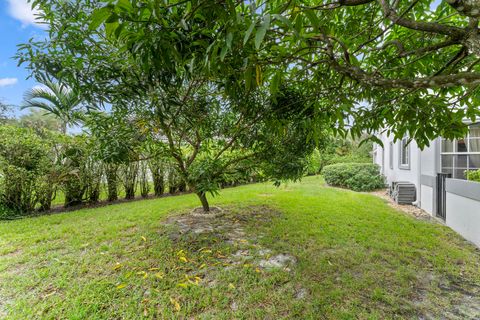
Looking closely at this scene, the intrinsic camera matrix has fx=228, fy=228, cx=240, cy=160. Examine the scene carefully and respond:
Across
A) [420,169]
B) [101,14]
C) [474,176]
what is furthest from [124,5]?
[420,169]

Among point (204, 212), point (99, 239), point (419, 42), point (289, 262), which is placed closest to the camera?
point (419, 42)

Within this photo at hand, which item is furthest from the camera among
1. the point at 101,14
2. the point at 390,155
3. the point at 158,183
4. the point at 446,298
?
the point at 390,155

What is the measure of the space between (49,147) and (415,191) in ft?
32.3

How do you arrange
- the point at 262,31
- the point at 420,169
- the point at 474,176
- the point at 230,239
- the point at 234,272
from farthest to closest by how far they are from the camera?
the point at 420,169
the point at 474,176
the point at 230,239
the point at 234,272
the point at 262,31

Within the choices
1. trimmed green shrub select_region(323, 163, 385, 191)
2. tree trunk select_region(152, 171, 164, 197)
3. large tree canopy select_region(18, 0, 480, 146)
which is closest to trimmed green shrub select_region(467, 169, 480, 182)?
large tree canopy select_region(18, 0, 480, 146)

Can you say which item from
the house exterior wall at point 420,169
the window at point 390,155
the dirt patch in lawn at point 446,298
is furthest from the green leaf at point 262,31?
the window at point 390,155

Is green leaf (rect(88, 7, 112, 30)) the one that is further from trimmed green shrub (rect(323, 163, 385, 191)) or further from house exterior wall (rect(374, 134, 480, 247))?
trimmed green shrub (rect(323, 163, 385, 191))

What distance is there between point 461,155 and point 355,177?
4627mm

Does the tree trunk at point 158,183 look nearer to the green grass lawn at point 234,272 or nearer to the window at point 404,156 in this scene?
the green grass lawn at point 234,272

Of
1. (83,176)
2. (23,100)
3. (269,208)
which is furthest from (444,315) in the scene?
(23,100)

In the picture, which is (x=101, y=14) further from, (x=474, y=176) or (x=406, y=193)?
(x=406, y=193)

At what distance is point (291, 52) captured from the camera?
69.7 inches

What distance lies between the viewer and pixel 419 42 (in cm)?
234

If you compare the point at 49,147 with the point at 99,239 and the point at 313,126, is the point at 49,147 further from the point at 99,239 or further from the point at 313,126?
the point at 313,126
